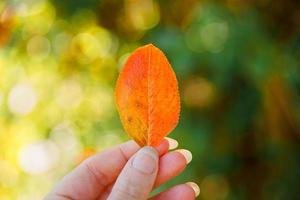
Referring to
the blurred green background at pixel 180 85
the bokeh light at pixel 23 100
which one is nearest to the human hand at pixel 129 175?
the blurred green background at pixel 180 85

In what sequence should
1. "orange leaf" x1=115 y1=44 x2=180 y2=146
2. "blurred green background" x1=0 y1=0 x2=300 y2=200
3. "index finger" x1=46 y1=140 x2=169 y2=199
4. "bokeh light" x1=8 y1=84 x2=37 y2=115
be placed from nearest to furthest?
"orange leaf" x1=115 y1=44 x2=180 y2=146
"index finger" x1=46 y1=140 x2=169 y2=199
"blurred green background" x1=0 y1=0 x2=300 y2=200
"bokeh light" x1=8 y1=84 x2=37 y2=115

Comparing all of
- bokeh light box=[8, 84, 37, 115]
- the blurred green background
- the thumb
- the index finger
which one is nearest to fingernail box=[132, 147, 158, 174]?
the thumb

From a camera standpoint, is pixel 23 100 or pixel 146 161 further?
pixel 23 100

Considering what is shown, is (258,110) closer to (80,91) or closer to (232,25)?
(232,25)

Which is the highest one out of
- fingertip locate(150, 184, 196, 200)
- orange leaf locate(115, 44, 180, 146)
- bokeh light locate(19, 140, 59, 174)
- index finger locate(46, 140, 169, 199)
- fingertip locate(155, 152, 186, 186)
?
orange leaf locate(115, 44, 180, 146)

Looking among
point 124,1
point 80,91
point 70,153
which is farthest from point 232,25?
point 70,153

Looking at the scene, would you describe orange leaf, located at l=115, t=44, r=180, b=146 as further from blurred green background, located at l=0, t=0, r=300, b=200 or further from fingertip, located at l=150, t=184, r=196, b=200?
blurred green background, located at l=0, t=0, r=300, b=200

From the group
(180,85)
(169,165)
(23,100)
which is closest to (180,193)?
(169,165)

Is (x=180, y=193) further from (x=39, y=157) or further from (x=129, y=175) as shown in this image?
(x=39, y=157)
